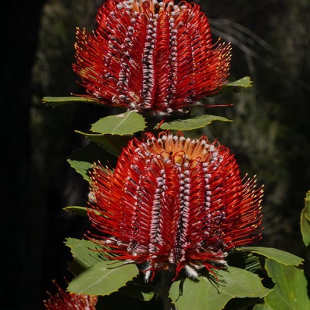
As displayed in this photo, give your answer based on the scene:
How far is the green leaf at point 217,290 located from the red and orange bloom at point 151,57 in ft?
1.36

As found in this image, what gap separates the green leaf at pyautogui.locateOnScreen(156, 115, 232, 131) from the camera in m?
1.47

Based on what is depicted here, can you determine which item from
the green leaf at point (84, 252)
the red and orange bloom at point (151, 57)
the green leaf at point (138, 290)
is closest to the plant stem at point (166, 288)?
the green leaf at point (138, 290)

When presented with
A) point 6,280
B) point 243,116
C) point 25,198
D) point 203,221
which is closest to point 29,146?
point 25,198

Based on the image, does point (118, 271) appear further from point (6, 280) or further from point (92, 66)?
point (6, 280)

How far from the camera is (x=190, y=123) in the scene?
1504mm

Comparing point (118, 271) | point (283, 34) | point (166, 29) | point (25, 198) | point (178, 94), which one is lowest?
point (25, 198)

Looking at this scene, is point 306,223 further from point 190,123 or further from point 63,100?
point 63,100

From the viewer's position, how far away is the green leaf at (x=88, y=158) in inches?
63.3

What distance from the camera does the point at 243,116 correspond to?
28.7ft

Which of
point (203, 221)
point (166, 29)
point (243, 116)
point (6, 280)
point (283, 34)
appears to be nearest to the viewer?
point (203, 221)

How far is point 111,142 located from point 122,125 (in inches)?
3.6

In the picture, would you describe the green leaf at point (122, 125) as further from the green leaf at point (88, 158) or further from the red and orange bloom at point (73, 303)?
the red and orange bloom at point (73, 303)

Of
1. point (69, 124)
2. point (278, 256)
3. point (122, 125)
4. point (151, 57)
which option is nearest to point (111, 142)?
point (122, 125)

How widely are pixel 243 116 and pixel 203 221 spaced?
7.53 meters
